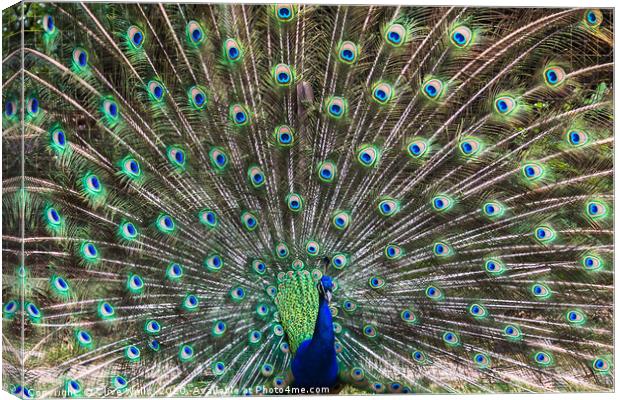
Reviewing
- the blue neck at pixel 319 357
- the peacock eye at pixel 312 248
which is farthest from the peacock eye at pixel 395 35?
the blue neck at pixel 319 357

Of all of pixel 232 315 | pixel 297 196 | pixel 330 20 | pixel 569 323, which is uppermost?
pixel 330 20

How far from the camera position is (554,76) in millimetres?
5926

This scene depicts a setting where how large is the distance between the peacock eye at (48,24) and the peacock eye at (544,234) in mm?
3005

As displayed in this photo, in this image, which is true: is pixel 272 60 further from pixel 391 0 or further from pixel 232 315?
pixel 232 315

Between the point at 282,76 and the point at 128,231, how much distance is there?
1252mm

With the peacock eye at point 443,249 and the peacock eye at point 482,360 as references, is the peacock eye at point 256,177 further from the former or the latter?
the peacock eye at point 482,360

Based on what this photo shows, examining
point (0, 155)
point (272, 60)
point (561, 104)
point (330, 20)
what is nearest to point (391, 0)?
point (330, 20)

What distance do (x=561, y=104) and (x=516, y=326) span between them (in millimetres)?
1356

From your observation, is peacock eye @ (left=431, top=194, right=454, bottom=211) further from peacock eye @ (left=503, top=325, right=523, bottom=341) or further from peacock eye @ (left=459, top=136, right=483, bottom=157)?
peacock eye @ (left=503, top=325, right=523, bottom=341)

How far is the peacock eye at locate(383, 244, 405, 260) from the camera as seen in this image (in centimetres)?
612

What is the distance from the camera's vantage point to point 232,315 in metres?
6.06

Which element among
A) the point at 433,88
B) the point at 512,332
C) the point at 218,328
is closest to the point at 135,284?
the point at 218,328

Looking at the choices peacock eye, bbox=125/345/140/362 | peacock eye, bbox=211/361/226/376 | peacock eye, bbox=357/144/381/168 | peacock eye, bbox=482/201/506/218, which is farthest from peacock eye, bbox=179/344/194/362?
peacock eye, bbox=482/201/506/218

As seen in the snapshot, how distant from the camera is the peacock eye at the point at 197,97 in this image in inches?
226
